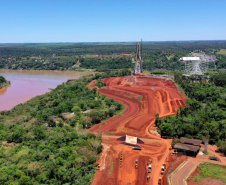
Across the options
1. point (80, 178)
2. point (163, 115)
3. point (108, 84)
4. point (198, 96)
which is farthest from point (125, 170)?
point (108, 84)

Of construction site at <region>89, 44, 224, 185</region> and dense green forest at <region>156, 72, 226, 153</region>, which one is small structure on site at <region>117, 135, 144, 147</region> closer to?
construction site at <region>89, 44, 224, 185</region>

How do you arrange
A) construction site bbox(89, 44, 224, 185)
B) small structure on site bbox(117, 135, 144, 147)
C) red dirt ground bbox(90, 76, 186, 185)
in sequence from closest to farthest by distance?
construction site bbox(89, 44, 224, 185) < red dirt ground bbox(90, 76, 186, 185) < small structure on site bbox(117, 135, 144, 147)

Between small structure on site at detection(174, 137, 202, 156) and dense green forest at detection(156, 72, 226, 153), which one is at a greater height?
dense green forest at detection(156, 72, 226, 153)

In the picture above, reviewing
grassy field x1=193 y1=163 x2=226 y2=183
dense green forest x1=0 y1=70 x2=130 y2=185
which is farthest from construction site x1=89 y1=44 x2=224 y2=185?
grassy field x1=193 y1=163 x2=226 y2=183

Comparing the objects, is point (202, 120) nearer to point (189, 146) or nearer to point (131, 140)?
point (189, 146)

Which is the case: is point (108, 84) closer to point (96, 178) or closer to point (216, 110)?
point (216, 110)
